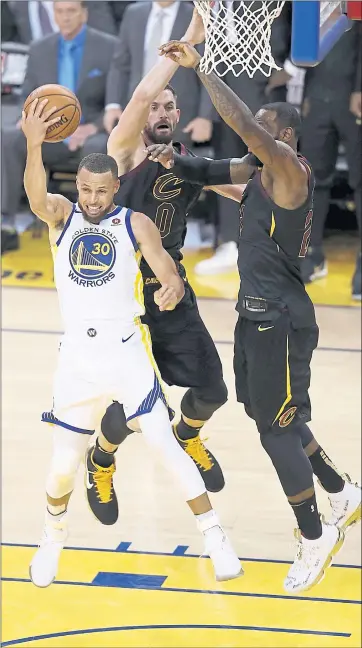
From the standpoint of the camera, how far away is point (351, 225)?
1627 cm

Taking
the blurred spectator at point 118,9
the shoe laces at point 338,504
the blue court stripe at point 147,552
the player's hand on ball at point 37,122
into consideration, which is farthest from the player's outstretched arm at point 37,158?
the blurred spectator at point 118,9

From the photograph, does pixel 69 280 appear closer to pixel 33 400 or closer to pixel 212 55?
pixel 212 55

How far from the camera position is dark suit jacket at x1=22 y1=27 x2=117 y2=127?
37.6 ft

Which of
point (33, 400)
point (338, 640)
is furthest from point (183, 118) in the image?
point (338, 640)

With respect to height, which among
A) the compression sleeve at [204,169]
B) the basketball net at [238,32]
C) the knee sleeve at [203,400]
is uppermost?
the basketball net at [238,32]

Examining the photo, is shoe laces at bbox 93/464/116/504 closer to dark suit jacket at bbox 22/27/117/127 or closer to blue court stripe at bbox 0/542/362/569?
blue court stripe at bbox 0/542/362/569

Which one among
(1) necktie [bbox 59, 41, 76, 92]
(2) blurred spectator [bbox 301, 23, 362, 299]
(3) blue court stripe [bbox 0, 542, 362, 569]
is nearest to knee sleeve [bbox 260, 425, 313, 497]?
(3) blue court stripe [bbox 0, 542, 362, 569]

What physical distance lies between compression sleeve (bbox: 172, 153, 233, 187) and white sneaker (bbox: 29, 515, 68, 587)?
1807mm

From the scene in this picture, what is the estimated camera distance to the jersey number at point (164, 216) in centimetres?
706

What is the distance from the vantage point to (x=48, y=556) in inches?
274

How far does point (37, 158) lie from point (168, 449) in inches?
57.6

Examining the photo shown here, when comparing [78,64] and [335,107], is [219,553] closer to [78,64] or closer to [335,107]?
[335,107]

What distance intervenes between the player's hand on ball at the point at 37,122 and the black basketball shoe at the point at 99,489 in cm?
197

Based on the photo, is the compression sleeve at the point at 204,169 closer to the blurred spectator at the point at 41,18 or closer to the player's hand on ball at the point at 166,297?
the player's hand on ball at the point at 166,297
